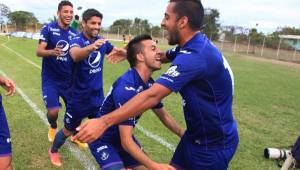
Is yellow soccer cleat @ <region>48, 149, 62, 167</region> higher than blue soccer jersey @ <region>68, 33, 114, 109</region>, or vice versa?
blue soccer jersey @ <region>68, 33, 114, 109</region>

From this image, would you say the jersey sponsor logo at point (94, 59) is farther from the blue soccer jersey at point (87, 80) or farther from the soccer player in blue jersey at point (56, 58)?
the soccer player in blue jersey at point (56, 58)

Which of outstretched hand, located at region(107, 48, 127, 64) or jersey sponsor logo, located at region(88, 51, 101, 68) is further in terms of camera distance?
jersey sponsor logo, located at region(88, 51, 101, 68)

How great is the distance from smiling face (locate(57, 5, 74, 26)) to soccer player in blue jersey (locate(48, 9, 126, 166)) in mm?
1242

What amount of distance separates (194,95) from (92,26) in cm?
279

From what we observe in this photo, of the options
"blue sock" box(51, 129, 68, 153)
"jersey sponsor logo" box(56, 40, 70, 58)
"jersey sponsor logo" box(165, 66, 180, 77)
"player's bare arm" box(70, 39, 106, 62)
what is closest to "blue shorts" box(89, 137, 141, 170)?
"jersey sponsor logo" box(165, 66, 180, 77)

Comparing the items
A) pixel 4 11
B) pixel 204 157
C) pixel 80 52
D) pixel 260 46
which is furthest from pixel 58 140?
pixel 4 11

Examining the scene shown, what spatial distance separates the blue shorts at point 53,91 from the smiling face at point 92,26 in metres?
1.51

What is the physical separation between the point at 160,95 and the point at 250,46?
47.7 m

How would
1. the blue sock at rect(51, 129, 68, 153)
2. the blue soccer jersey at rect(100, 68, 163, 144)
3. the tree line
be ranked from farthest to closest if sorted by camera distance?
the tree line
the blue sock at rect(51, 129, 68, 153)
the blue soccer jersey at rect(100, 68, 163, 144)

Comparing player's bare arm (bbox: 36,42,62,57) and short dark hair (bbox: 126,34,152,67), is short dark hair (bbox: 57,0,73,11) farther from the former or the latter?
short dark hair (bbox: 126,34,152,67)

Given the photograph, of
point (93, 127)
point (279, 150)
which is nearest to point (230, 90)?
point (93, 127)

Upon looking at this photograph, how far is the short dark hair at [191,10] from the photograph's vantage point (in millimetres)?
3092

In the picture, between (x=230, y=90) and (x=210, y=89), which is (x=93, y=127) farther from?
(x=230, y=90)

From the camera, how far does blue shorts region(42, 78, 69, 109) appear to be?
6.61m
